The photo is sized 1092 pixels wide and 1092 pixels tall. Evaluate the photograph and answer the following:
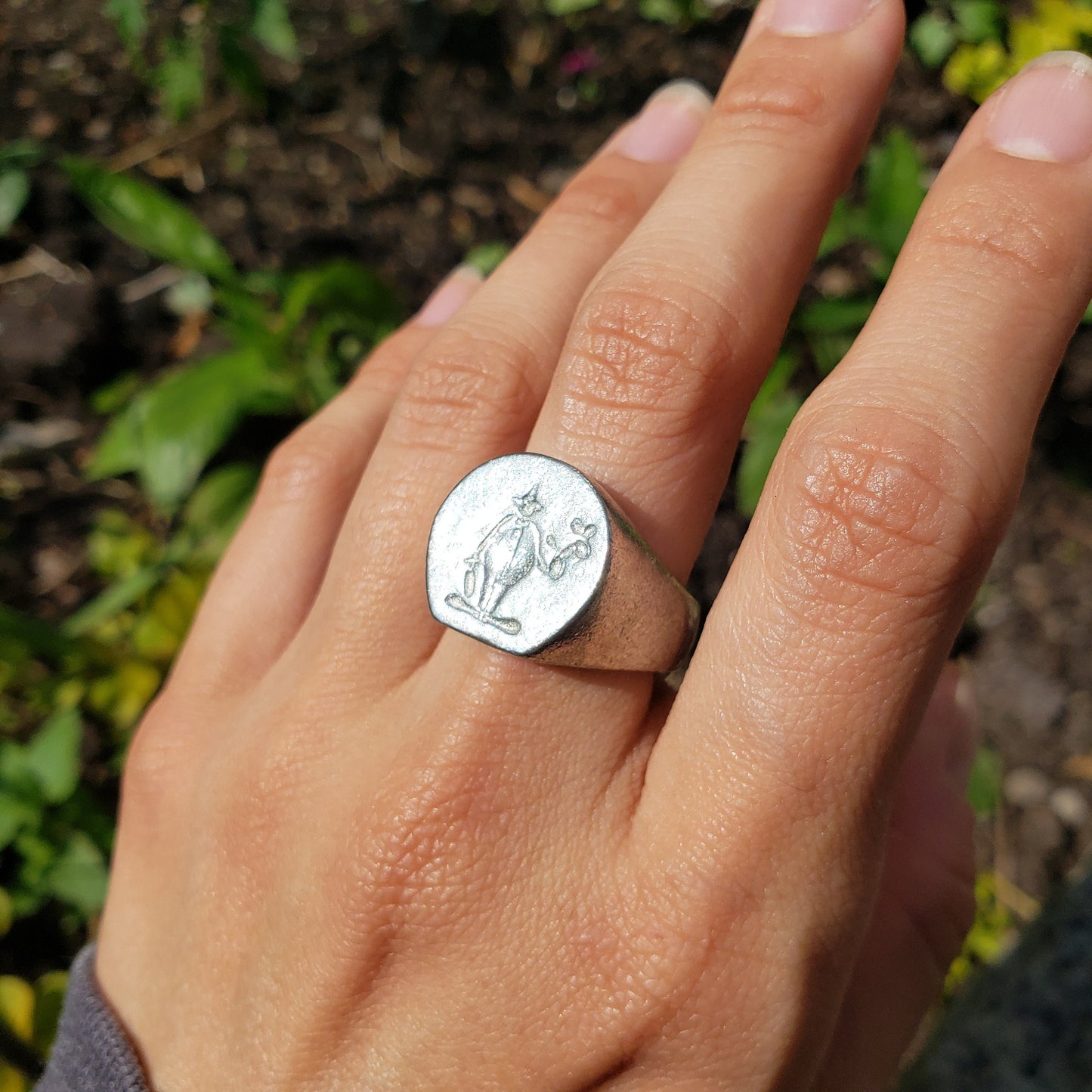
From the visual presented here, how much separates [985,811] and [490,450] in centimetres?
190

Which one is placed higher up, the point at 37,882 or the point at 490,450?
the point at 490,450

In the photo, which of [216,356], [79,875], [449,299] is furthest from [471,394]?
[79,875]

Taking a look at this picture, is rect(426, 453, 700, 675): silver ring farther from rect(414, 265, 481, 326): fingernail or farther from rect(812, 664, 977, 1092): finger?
rect(414, 265, 481, 326): fingernail

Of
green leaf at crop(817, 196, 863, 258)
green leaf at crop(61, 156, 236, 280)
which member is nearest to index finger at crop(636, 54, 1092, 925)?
green leaf at crop(817, 196, 863, 258)

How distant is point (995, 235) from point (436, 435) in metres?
0.93

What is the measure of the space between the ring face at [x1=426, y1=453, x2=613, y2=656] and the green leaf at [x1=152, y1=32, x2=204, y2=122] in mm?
2467

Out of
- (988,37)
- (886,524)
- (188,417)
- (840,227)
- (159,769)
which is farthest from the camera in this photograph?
(988,37)

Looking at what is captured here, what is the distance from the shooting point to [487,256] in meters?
2.93

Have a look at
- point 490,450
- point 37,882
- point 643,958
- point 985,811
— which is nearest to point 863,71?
point 490,450

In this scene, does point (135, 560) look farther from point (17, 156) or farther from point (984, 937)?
point (984, 937)

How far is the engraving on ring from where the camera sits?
129 cm

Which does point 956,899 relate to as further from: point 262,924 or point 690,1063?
point 262,924

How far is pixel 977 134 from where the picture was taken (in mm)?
1479

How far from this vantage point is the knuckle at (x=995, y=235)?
1.36m
